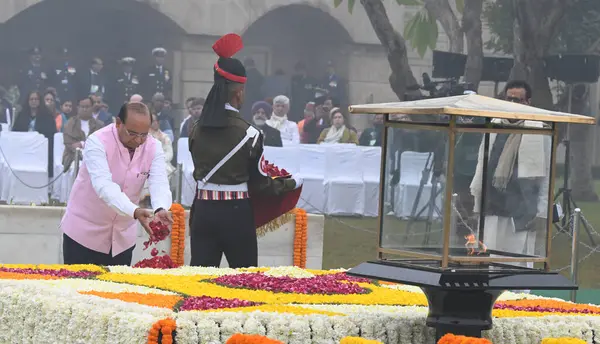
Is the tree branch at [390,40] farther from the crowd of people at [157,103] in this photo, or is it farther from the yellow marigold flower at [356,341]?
the yellow marigold flower at [356,341]

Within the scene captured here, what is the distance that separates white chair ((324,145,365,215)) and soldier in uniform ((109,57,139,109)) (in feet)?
9.40

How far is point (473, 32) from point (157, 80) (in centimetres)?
458

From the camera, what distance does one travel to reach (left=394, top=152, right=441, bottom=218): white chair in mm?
4410

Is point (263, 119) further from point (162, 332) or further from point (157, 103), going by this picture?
point (162, 332)

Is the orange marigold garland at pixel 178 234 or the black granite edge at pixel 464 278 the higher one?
the black granite edge at pixel 464 278

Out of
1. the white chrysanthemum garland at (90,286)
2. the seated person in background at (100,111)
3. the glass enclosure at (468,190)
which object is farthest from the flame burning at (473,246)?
the seated person in background at (100,111)

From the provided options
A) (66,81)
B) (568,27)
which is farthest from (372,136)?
(66,81)

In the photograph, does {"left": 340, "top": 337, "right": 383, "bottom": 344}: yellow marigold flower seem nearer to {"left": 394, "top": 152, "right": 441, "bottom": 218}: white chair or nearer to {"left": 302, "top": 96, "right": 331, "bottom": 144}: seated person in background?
{"left": 394, "top": 152, "right": 441, "bottom": 218}: white chair

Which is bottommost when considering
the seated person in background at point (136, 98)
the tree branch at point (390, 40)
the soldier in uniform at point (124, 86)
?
the seated person in background at point (136, 98)

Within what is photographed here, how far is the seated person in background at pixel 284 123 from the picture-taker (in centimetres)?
1688

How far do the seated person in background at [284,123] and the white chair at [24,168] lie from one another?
118 inches

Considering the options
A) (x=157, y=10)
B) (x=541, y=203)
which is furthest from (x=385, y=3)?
(x=541, y=203)

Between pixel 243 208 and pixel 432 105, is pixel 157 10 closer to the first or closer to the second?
pixel 243 208

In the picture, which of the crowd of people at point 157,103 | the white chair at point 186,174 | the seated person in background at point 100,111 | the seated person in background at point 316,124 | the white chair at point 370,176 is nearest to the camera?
the white chair at point 186,174
